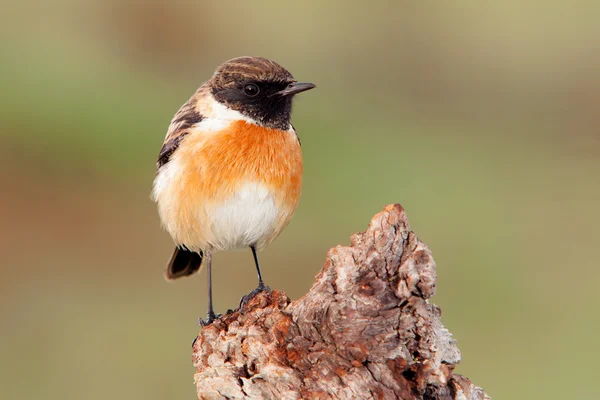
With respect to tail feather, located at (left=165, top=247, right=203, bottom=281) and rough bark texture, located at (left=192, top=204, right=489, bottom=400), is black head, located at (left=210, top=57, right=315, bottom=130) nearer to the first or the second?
tail feather, located at (left=165, top=247, right=203, bottom=281)

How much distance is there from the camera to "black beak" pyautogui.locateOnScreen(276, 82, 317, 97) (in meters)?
6.16

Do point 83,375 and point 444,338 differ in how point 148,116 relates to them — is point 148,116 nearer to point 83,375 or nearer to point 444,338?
point 83,375

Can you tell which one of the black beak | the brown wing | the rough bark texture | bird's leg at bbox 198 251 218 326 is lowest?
the rough bark texture

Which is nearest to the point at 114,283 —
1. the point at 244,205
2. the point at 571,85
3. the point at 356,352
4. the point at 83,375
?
the point at 83,375

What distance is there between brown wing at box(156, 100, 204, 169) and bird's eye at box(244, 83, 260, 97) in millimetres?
404

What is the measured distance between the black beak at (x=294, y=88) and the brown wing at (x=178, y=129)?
66 centimetres

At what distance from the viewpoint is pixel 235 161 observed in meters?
6.16

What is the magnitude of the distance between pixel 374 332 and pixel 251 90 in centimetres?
250

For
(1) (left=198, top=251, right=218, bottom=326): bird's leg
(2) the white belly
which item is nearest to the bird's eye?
(2) the white belly

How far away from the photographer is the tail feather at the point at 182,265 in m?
7.37

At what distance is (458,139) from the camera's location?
1591cm

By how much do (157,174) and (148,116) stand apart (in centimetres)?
770

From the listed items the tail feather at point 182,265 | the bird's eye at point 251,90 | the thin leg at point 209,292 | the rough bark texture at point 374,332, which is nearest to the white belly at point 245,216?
the thin leg at point 209,292

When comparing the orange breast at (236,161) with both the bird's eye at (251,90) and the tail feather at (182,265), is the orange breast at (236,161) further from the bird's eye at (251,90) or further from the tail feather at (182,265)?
the tail feather at (182,265)
